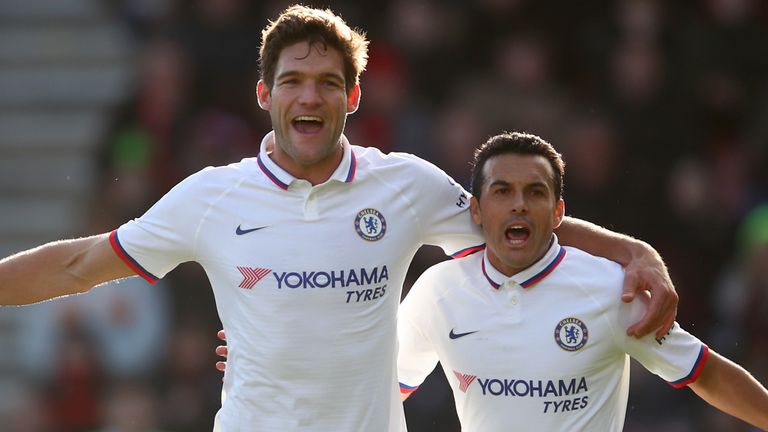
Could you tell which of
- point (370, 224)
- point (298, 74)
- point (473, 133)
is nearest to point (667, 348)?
point (370, 224)

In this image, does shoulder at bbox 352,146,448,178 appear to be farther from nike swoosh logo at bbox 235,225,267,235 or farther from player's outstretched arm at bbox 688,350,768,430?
player's outstretched arm at bbox 688,350,768,430

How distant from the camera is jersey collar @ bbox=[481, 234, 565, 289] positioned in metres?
4.86

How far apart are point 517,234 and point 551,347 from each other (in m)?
0.42

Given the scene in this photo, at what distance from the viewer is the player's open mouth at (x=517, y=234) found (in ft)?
15.7

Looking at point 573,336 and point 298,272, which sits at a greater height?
point 298,272

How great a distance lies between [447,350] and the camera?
4957 millimetres

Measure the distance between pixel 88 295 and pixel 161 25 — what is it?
2652 millimetres

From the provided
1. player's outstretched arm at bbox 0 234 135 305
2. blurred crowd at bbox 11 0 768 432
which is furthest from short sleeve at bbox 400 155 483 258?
blurred crowd at bbox 11 0 768 432

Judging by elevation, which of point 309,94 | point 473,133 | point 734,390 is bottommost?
point 473,133

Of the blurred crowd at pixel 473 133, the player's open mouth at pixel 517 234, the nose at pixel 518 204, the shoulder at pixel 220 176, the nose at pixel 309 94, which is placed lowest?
the blurred crowd at pixel 473 133

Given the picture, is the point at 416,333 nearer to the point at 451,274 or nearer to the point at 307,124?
the point at 451,274

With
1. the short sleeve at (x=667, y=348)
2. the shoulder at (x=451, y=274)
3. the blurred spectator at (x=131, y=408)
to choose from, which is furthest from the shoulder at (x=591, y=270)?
the blurred spectator at (x=131, y=408)

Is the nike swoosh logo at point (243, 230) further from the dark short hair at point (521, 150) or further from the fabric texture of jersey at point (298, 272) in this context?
the dark short hair at point (521, 150)

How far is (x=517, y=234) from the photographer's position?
4.82 metres
